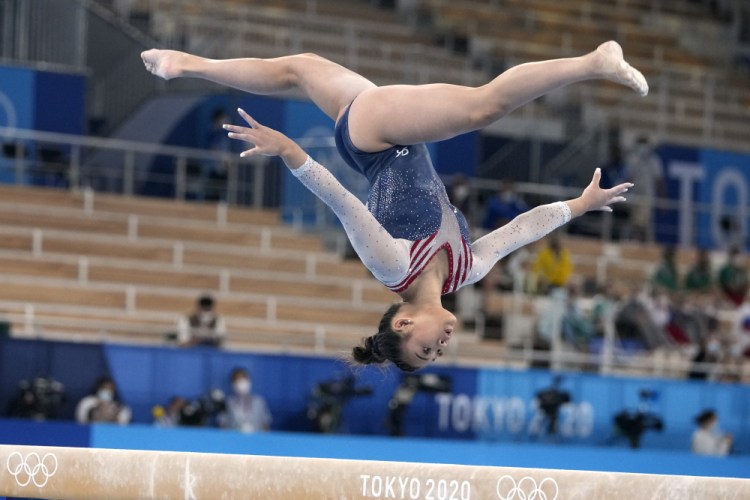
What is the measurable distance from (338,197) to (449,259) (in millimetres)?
796

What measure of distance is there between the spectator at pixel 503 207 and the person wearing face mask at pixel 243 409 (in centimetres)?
398

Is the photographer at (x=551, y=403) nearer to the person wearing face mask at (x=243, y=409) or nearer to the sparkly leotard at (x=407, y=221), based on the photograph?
the person wearing face mask at (x=243, y=409)

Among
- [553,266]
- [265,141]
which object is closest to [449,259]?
[265,141]

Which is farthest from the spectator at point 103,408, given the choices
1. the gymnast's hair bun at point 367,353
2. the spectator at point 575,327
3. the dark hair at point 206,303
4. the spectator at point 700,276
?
the spectator at point 700,276

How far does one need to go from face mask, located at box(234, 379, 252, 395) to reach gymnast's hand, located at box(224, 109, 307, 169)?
20.7 feet

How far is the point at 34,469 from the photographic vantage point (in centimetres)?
584

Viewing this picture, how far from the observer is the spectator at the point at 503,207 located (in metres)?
15.3

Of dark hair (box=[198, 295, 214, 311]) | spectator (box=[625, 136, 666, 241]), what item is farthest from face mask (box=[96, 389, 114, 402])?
spectator (box=[625, 136, 666, 241])

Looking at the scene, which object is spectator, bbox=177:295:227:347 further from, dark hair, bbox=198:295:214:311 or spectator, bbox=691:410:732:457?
spectator, bbox=691:410:732:457

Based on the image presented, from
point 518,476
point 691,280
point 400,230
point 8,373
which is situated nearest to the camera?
point 518,476

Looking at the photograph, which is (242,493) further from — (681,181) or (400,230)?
(681,181)

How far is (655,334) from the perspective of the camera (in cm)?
1499

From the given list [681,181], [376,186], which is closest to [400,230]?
[376,186]

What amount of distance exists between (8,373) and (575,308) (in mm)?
5841
